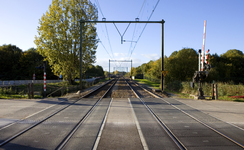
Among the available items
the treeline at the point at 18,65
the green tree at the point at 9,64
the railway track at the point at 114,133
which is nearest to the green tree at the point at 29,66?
the treeline at the point at 18,65

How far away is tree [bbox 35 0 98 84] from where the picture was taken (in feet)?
93.8

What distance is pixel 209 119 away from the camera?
25.5ft

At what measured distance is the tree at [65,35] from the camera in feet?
93.8

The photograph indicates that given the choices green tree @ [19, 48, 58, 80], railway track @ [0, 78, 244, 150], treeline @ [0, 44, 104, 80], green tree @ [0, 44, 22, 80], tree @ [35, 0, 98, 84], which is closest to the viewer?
railway track @ [0, 78, 244, 150]

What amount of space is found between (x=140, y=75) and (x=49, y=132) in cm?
11409

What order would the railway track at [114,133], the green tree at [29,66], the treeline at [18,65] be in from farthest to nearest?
the green tree at [29,66] → the treeline at [18,65] → the railway track at [114,133]

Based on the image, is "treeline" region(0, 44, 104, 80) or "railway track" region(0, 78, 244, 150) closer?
"railway track" region(0, 78, 244, 150)

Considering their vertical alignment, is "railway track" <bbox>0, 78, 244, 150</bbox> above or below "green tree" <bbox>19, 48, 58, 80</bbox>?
below

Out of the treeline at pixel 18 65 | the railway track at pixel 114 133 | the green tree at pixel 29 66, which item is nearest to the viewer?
the railway track at pixel 114 133

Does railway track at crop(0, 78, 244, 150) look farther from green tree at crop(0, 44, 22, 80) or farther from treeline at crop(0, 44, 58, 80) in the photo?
green tree at crop(0, 44, 22, 80)

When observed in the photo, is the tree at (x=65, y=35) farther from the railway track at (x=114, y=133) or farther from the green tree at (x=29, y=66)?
the green tree at (x=29, y=66)

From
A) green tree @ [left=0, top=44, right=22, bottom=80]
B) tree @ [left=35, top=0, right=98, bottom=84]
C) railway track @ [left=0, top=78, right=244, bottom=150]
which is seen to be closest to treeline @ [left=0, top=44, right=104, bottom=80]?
green tree @ [left=0, top=44, right=22, bottom=80]

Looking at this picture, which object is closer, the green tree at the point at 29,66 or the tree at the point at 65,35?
the tree at the point at 65,35

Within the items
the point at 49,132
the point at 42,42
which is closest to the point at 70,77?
the point at 42,42
